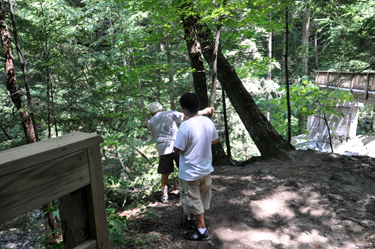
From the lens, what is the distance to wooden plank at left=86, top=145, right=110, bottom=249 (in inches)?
48.2

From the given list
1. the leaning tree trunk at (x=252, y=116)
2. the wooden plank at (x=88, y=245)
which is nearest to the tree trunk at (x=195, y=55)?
the leaning tree trunk at (x=252, y=116)

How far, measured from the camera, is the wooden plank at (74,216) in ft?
3.97

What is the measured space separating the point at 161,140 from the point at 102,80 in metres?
3.31

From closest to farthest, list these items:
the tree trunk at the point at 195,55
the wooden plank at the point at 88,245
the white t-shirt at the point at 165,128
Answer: the wooden plank at the point at 88,245 → the white t-shirt at the point at 165,128 → the tree trunk at the point at 195,55

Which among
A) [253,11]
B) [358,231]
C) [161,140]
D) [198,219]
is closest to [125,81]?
[161,140]

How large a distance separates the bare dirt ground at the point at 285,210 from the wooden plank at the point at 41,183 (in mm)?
2024

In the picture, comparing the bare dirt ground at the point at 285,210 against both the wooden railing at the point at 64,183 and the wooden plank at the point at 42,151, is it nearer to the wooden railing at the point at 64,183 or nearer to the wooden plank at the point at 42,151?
the wooden railing at the point at 64,183

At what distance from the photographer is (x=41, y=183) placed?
3.36 feet

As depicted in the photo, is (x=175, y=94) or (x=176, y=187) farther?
(x=175, y=94)

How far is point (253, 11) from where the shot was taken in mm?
4902

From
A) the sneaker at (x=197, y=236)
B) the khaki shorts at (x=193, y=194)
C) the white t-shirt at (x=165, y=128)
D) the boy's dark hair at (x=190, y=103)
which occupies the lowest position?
the sneaker at (x=197, y=236)

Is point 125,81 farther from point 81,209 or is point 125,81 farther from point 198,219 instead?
point 81,209

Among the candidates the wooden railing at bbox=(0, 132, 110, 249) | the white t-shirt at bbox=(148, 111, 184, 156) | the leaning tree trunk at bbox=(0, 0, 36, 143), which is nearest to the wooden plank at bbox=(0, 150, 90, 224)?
the wooden railing at bbox=(0, 132, 110, 249)

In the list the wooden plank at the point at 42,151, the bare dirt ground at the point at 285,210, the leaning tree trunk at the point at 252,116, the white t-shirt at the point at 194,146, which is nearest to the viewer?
the wooden plank at the point at 42,151
